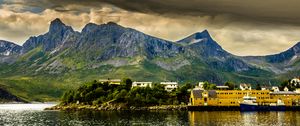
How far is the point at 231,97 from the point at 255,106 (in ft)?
48.0

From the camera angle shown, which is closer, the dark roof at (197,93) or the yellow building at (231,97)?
the yellow building at (231,97)

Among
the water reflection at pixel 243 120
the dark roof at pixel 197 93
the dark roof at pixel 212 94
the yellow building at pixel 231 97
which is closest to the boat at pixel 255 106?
the yellow building at pixel 231 97

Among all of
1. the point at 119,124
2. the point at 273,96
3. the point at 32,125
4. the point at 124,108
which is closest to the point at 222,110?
the point at 273,96

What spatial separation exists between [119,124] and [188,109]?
7645 centimetres

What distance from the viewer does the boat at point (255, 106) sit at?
180m

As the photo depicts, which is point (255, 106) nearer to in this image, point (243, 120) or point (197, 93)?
point (197, 93)

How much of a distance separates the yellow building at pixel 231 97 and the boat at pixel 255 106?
5121 millimetres

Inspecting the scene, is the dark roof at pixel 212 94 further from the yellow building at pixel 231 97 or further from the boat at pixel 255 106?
the boat at pixel 255 106

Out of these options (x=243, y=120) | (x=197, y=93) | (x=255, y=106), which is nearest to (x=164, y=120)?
(x=243, y=120)

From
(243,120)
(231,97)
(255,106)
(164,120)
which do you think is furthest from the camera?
(231,97)

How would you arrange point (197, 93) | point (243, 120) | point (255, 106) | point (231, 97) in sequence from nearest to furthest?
1. point (243, 120)
2. point (255, 106)
3. point (197, 93)
4. point (231, 97)

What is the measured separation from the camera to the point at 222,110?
185 metres

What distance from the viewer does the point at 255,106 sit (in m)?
183

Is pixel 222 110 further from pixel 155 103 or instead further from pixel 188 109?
pixel 155 103
